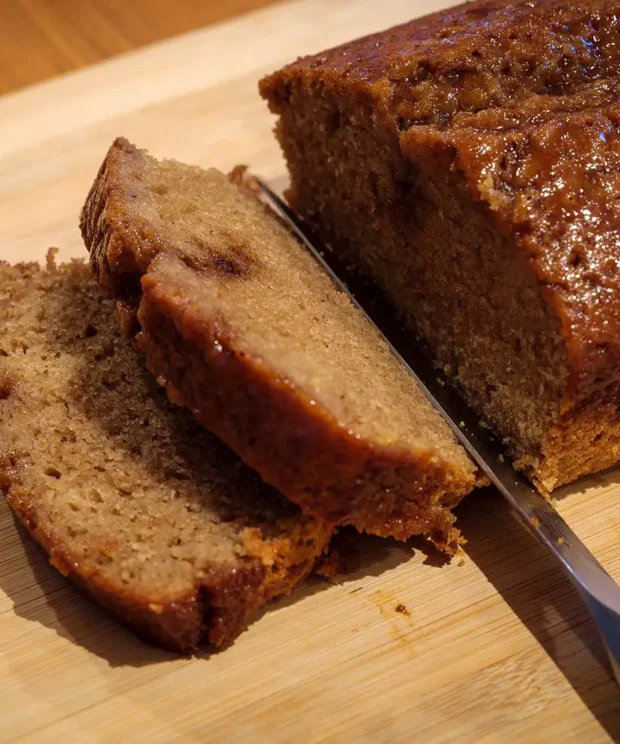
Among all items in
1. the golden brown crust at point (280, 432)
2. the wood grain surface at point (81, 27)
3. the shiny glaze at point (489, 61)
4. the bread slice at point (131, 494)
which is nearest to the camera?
the golden brown crust at point (280, 432)

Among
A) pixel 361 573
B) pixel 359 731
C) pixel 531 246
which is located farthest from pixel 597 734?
pixel 531 246

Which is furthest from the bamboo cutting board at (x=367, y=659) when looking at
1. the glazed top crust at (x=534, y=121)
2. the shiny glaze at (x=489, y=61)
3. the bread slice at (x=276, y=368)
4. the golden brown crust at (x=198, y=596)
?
the shiny glaze at (x=489, y=61)

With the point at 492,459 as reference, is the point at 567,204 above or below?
above

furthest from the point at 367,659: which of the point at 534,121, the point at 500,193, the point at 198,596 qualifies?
the point at 534,121

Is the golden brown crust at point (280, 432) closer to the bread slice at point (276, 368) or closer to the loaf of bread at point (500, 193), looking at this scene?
the bread slice at point (276, 368)

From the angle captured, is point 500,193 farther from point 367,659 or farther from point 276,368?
point 367,659

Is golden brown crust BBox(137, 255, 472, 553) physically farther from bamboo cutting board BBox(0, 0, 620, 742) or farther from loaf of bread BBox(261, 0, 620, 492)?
loaf of bread BBox(261, 0, 620, 492)
